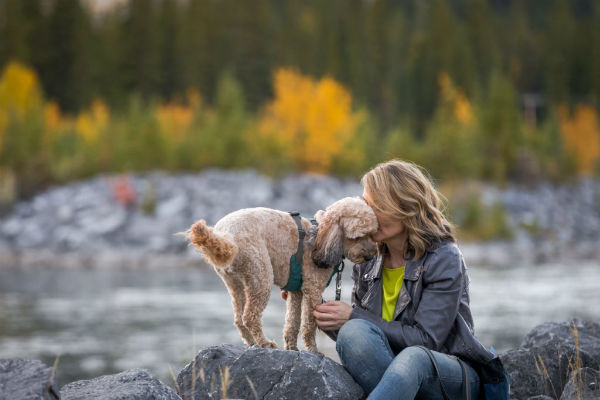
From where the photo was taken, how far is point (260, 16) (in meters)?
51.2

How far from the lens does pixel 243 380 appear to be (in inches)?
153

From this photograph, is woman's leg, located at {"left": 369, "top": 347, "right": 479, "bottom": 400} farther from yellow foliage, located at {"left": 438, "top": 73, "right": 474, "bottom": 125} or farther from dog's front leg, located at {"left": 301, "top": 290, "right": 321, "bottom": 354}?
yellow foliage, located at {"left": 438, "top": 73, "right": 474, "bottom": 125}

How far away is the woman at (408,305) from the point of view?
3768 mm

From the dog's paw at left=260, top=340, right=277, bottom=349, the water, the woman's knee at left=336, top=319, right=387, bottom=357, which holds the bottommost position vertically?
the water

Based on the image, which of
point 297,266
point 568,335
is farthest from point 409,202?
point 568,335

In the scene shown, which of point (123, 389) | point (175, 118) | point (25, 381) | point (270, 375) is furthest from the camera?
point (175, 118)

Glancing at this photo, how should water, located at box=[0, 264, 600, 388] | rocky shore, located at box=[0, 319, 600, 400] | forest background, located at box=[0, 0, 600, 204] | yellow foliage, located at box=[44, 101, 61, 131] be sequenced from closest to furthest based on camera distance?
rocky shore, located at box=[0, 319, 600, 400]
water, located at box=[0, 264, 600, 388]
forest background, located at box=[0, 0, 600, 204]
yellow foliage, located at box=[44, 101, 61, 131]

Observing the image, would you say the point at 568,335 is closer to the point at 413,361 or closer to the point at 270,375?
the point at 413,361

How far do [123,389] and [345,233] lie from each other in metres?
1.36

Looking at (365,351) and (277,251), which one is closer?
(365,351)

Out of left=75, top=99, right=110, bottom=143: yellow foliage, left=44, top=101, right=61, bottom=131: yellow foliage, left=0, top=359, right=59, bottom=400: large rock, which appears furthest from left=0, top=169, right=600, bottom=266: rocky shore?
left=0, top=359, right=59, bottom=400: large rock

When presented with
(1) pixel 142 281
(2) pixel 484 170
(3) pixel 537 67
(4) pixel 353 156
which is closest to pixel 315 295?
(1) pixel 142 281

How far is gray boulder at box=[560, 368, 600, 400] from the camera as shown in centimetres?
412

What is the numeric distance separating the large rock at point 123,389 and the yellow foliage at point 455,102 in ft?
132
